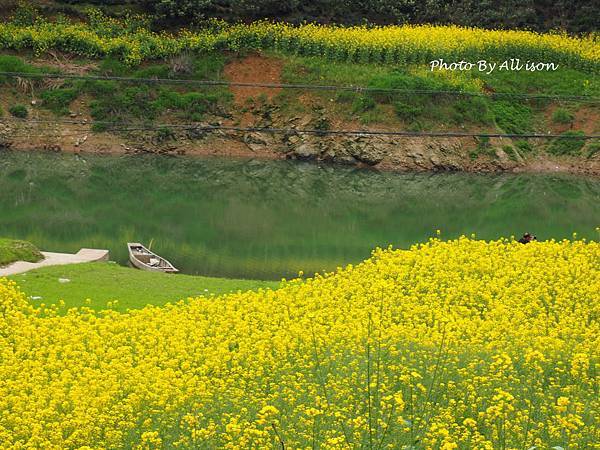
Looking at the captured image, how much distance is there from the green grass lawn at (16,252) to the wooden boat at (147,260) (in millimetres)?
2431

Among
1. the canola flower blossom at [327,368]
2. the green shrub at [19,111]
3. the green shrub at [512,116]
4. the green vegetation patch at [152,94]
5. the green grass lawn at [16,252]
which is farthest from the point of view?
the green shrub at [512,116]

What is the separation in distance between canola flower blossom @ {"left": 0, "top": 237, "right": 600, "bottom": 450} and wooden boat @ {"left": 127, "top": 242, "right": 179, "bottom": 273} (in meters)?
6.14

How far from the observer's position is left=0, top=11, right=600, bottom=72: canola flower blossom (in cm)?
4750

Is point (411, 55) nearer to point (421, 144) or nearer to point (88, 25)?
point (421, 144)

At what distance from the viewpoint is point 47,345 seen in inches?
611

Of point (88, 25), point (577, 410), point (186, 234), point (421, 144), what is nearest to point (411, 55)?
point (421, 144)

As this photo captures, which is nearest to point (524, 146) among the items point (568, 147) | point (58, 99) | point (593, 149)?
point (568, 147)

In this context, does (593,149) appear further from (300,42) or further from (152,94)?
(152,94)

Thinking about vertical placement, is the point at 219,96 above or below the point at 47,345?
below

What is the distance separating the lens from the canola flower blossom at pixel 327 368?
12.0 metres

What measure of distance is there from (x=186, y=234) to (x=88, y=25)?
71.7 ft

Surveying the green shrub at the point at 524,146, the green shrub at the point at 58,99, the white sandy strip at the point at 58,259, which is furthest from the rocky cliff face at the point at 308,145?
the white sandy strip at the point at 58,259

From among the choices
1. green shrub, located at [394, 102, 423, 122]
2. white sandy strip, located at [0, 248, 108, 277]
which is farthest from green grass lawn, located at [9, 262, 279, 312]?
green shrub, located at [394, 102, 423, 122]

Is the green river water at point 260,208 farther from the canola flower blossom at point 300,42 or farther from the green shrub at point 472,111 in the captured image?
the canola flower blossom at point 300,42
